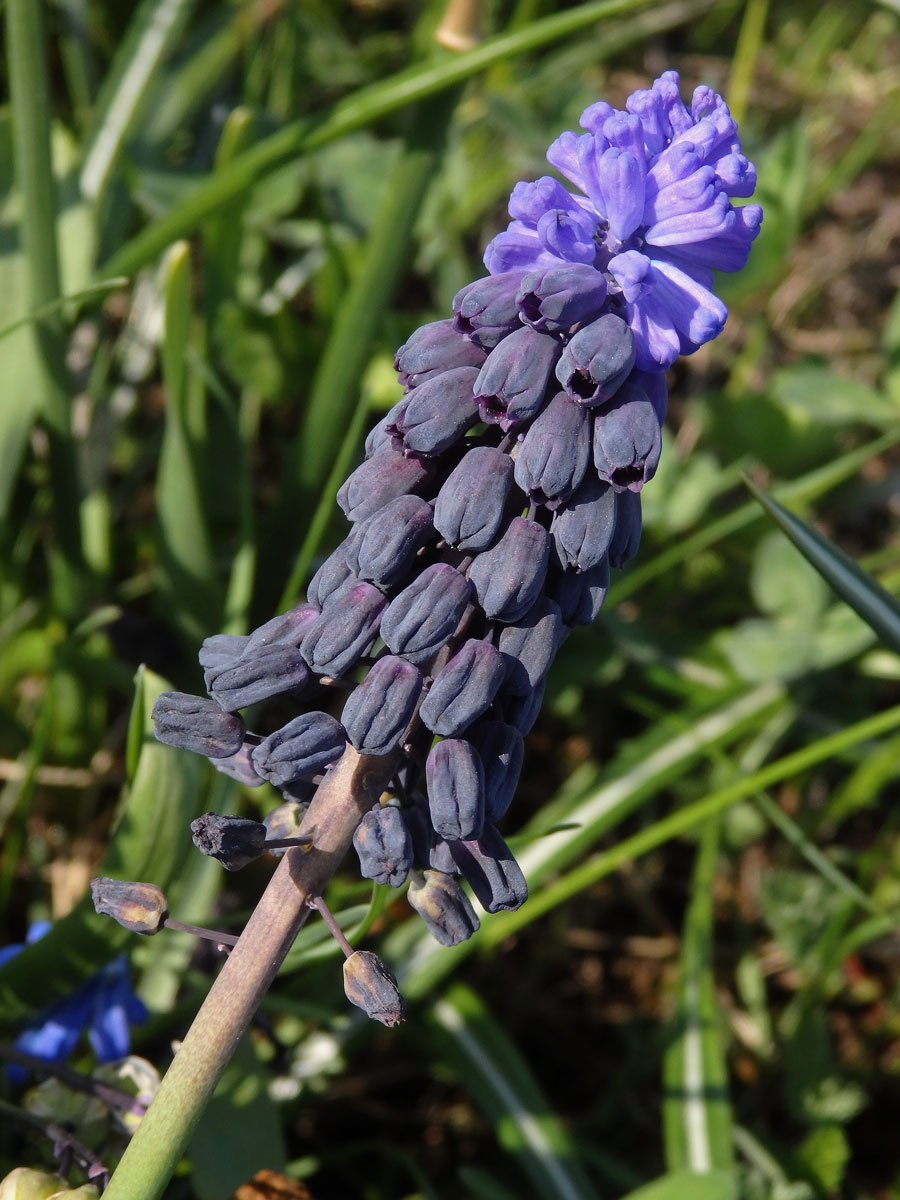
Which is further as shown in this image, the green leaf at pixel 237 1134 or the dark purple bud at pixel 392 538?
the green leaf at pixel 237 1134

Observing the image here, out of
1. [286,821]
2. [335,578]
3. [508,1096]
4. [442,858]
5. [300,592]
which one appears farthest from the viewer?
[300,592]

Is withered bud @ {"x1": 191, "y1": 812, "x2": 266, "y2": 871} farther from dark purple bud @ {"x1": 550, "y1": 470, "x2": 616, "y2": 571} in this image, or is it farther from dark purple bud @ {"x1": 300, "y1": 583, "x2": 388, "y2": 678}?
dark purple bud @ {"x1": 550, "y1": 470, "x2": 616, "y2": 571}

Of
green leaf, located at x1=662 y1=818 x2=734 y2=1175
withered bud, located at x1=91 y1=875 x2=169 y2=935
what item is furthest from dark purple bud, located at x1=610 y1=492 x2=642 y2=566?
green leaf, located at x1=662 y1=818 x2=734 y2=1175

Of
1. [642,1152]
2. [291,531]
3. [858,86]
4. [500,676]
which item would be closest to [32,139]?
[291,531]

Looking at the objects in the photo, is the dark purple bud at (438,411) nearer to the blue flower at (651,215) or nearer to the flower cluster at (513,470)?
the flower cluster at (513,470)

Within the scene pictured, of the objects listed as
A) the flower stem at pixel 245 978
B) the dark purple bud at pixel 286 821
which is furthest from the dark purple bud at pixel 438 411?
the dark purple bud at pixel 286 821

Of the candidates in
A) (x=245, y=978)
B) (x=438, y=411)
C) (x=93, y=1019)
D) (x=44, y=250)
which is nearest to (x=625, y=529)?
(x=438, y=411)

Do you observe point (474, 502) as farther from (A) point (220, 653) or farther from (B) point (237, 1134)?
(B) point (237, 1134)
